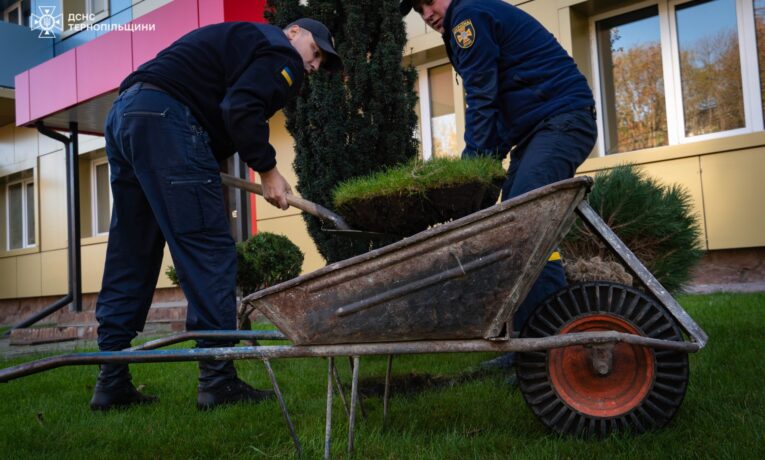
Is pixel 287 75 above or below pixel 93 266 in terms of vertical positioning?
above

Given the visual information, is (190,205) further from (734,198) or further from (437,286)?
(734,198)

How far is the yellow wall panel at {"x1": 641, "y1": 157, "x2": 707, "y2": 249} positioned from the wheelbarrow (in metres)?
3.84

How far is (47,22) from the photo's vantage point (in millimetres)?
12469

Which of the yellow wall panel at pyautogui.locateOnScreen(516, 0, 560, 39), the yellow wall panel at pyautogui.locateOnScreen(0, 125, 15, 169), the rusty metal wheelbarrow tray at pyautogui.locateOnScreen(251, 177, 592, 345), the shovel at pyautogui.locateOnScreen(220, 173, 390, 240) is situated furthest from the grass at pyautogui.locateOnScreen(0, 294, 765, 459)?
the yellow wall panel at pyautogui.locateOnScreen(0, 125, 15, 169)

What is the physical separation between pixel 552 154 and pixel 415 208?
25.7 inches

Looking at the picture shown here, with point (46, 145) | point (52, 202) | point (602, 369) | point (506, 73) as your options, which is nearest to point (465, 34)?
point (506, 73)

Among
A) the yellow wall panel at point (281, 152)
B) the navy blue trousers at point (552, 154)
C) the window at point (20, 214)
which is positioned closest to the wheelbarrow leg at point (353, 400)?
the navy blue trousers at point (552, 154)

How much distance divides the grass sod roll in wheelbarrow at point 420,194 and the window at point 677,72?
422cm

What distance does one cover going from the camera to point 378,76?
4035mm

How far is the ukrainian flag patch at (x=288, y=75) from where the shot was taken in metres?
2.66

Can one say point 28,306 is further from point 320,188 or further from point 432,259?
point 432,259

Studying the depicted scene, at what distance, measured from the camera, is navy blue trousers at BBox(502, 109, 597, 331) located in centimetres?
256

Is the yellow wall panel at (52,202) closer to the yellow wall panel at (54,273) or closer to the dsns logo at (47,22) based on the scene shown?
the yellow wall panel at (54,273)

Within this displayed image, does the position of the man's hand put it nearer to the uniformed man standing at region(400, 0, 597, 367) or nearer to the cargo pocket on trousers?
the cargo pocket on trousers
